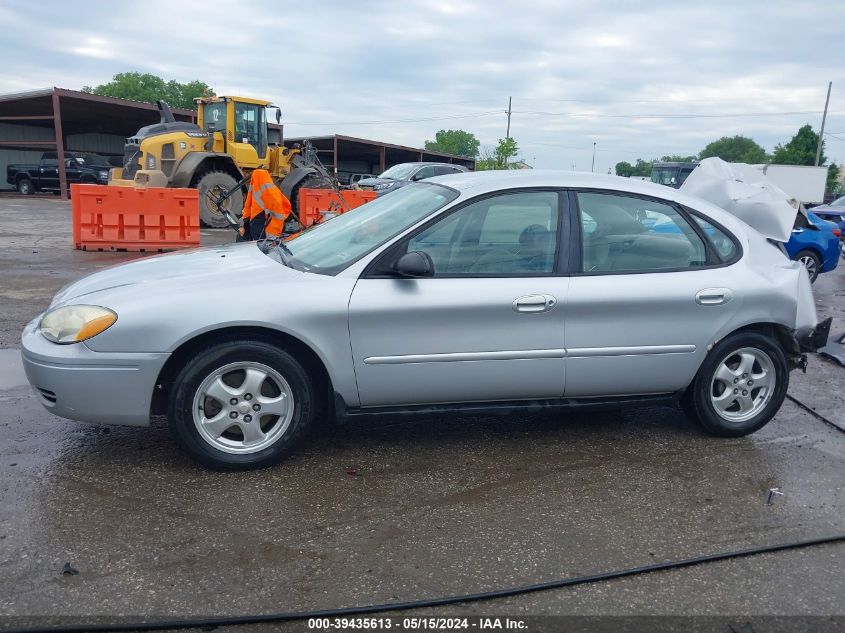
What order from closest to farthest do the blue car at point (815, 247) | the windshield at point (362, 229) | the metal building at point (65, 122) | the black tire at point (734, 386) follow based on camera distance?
1. the windshield at point (362, 229)
2. the black tire at point (734, 386)
3. the blue car at point (815, 247)
4. the metal building at point (65, 122)

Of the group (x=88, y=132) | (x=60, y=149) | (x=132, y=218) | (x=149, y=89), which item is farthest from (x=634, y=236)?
(x=149, y=89)

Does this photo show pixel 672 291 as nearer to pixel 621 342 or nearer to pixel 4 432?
pixel 621 342

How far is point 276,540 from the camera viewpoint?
3123 mm

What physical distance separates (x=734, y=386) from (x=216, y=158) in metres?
14.6

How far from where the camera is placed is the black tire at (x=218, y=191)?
16625mm

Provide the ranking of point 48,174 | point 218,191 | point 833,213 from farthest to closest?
point 48,174, point 218,191, point 833,213

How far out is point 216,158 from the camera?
16719 millimetres

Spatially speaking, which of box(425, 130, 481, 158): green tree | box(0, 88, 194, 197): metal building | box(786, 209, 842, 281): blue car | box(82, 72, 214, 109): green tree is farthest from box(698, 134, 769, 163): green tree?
box(786, 209, 842, 281): blue car

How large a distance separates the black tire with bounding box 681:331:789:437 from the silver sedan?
0.04 feet

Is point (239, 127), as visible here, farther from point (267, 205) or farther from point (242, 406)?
point (242, 406)

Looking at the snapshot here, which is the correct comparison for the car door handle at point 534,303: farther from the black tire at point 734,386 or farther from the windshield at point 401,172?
the windshield at point 401,172

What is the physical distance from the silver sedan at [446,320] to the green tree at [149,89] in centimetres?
9456

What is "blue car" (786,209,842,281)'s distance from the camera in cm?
1125

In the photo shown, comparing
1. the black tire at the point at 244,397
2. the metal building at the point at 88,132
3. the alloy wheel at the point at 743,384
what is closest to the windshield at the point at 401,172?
the metal building at the point at 88,132
